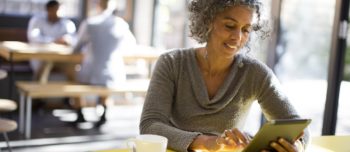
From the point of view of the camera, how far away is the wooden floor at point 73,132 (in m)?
3.72

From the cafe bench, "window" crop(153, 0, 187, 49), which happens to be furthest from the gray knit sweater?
"window" crop(153, 0, 187, 49)

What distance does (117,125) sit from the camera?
452cm

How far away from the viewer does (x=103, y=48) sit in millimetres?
4094

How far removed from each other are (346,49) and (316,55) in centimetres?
41

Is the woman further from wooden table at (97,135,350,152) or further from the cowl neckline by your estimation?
wooden table at (97,135,350,152)

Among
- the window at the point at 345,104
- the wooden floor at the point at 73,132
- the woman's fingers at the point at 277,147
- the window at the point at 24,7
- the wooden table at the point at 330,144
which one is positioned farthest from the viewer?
the window at the point at 24,7

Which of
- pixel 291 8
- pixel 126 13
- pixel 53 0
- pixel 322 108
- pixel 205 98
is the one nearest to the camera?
pixel 205 98

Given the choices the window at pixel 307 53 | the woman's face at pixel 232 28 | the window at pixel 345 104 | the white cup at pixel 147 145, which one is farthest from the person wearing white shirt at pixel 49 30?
the white cup at pixel 147 145

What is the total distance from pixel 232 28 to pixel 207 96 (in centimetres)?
27

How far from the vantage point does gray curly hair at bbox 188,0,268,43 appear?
1.68 m

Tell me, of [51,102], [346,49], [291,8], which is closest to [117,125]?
[51,102]

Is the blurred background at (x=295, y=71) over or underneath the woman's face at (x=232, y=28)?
underneath

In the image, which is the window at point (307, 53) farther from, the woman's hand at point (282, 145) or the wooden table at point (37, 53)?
the woman's hand at point (282, 145)

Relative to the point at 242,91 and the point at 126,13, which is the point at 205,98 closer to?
the point at 242,91
